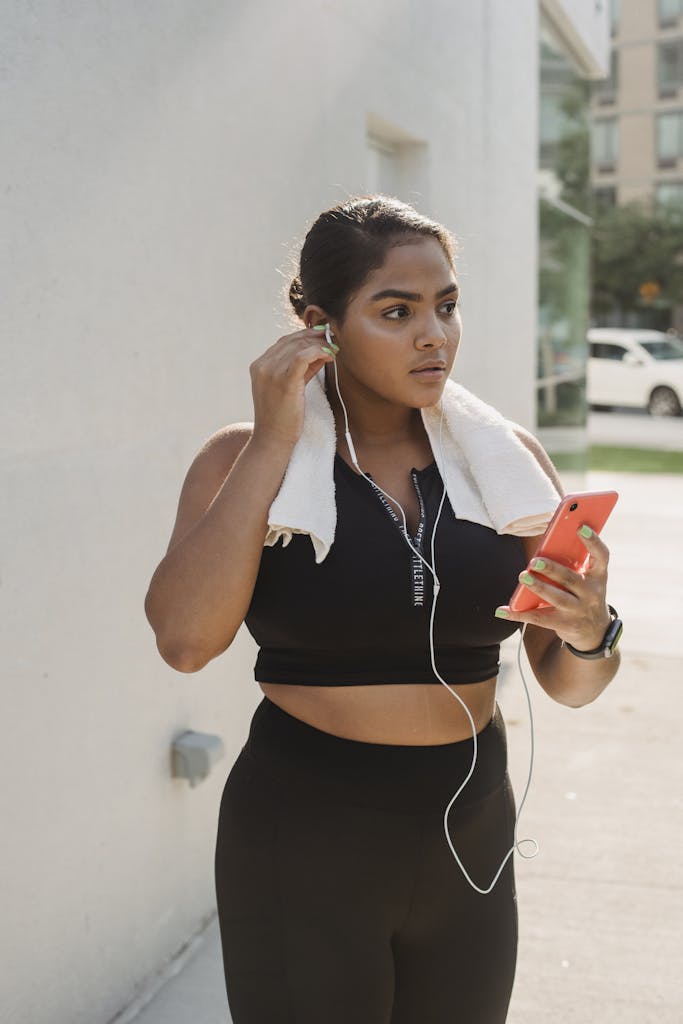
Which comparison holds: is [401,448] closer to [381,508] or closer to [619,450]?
[381,508]

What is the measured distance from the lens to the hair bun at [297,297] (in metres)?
2.28

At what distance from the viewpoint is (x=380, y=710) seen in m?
1.99

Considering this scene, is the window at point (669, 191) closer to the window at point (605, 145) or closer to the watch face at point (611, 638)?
the window at point (605, 145)

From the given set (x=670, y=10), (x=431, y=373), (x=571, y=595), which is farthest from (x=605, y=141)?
(x=571, y=595)

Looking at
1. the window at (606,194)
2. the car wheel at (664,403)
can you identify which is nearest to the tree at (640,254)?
the window at (606,194)

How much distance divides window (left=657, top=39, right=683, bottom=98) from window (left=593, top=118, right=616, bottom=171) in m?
2.78

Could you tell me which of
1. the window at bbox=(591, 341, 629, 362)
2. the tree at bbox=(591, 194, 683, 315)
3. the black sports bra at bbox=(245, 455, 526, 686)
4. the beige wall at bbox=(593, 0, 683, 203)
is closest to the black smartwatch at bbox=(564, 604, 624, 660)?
the black sports bra at bbox=(245, 455, 526, 686)

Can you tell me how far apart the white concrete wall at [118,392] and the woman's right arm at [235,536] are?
34.0 inches

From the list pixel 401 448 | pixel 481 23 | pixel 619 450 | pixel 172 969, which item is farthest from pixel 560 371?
pixel 401 448

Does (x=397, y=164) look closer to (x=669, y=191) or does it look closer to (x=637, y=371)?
(x=637, y=371)

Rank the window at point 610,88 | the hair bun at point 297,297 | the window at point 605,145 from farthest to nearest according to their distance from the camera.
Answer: the window at point 605,145
the window at point 610,88
the hair bun at point 297,297

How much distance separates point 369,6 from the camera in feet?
16.4

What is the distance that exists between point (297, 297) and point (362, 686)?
80 centimetres

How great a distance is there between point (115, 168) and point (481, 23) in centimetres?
470
